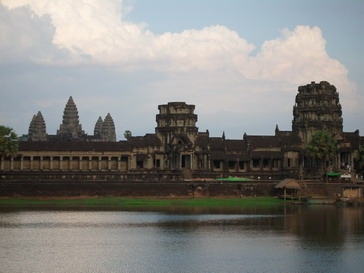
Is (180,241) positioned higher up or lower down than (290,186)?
lower down

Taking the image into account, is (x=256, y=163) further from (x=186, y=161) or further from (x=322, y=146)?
(x=322, y=146)

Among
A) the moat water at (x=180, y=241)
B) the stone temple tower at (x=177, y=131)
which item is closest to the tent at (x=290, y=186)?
the moat water at (x=180, y=241)

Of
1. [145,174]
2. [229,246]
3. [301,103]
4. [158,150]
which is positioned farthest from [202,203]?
[229,246]

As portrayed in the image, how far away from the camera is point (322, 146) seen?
404 feet

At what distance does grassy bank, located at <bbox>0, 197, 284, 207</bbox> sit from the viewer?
108 metres

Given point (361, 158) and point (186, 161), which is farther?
point (186, 161)

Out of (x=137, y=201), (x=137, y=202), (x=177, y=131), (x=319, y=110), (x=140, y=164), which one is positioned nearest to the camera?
(x=137, y=202)

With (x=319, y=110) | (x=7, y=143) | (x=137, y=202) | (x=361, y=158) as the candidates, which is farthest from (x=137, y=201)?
(x=319, y=110)

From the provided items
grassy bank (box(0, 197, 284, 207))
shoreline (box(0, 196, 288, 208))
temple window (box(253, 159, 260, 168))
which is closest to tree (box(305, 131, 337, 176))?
temple window (box(253, 159, 260, 168))

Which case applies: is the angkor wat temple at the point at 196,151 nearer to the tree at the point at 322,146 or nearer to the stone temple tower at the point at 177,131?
the stone temple tower at the point at 177,131

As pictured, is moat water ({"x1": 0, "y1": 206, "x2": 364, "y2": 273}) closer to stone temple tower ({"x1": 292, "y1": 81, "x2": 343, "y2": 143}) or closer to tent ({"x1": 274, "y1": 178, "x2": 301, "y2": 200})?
tent ({"x1": 274, "y1": 178, "x2": 301, "y2": 200})

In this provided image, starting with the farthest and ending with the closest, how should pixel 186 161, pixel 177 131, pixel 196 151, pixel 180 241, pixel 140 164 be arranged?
1. pixel 177 131
2. pixel 140 164
3. pixel 196 151
4. pixel 186 161
5. pixel 180 241

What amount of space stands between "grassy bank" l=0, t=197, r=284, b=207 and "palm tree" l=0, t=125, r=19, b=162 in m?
8.86

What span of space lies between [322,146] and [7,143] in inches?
1912
